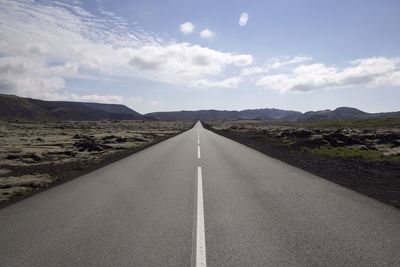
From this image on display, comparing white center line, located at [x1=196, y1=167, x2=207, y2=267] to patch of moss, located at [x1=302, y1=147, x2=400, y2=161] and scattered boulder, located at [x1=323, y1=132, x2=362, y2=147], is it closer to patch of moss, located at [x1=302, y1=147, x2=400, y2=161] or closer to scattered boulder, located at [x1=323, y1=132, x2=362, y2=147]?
patch of moss, located at [x1=302, y1=147, x2=400, y2=161]

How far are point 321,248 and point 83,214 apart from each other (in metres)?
5.03

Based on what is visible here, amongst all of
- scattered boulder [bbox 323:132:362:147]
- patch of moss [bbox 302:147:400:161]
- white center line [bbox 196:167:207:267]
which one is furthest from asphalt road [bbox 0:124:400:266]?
scattered boulder [bbox 323:132:362:147]

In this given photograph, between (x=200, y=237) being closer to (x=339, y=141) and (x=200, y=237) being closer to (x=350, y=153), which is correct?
(x=350, y=153)

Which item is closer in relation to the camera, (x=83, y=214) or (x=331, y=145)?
(x=83, y=214)

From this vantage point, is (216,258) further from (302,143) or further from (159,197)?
(302,143)

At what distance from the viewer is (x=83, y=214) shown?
7926mm

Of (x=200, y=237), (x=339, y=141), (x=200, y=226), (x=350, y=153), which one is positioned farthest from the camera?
(x=339, y=141)

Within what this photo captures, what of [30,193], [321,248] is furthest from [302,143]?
[321,248]

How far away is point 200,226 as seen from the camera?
688 centimetres

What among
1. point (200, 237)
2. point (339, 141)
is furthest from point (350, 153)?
point (200, 237)

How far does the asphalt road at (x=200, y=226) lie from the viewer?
208 inches

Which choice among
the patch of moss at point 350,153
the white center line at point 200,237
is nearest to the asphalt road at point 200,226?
the white center line at point 200,237

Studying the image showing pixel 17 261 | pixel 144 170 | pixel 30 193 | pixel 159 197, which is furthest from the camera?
pixel 144 170

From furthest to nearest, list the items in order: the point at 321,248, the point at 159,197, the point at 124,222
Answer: the point at 159,197 < the point at 124,222 < the point at 321,248
